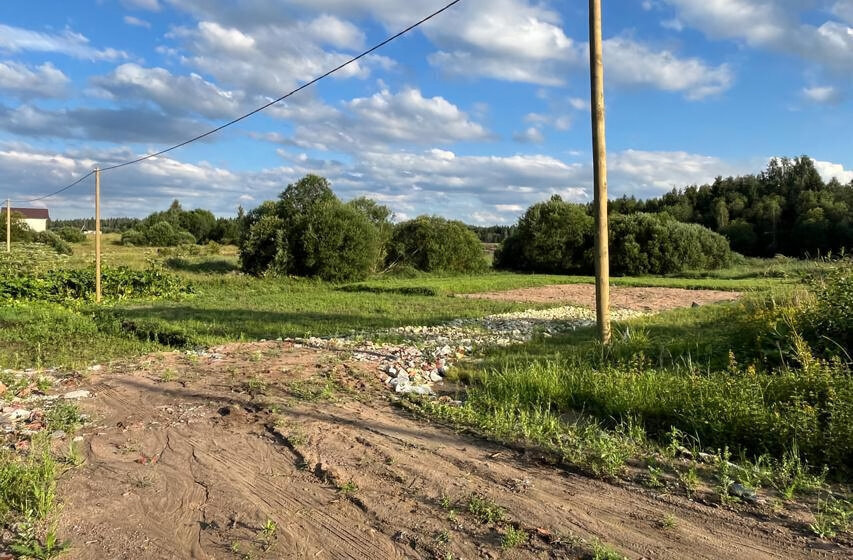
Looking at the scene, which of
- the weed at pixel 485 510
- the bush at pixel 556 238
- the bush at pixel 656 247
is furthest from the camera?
the bush at pixel 556 238

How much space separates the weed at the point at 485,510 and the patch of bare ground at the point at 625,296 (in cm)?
1344

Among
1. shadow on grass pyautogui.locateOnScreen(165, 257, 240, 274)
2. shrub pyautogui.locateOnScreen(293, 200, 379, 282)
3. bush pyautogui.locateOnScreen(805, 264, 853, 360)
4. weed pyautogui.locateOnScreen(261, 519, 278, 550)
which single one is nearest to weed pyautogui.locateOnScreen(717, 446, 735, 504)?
weed pyautogui.locateOnScreen(261, 519, 278, 550)

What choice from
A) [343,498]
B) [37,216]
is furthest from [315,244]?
[37,216]

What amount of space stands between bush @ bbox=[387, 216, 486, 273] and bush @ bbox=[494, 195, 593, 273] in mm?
5894

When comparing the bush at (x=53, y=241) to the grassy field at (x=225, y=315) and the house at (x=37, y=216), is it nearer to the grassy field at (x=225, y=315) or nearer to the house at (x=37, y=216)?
the grassy field at (x=225, y=315)

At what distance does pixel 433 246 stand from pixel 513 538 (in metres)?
33.2

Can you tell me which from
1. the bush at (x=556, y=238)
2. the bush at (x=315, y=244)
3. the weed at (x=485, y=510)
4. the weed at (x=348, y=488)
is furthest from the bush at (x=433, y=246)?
the weed at (x=485, y=510)

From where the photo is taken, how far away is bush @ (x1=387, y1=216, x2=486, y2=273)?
1419 inches

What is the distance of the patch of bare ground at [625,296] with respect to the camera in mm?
17781

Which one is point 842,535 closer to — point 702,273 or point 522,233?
point 702,273

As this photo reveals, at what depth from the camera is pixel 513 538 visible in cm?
303

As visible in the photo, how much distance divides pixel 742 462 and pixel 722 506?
89 centimetres

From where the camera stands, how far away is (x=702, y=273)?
34.7 m

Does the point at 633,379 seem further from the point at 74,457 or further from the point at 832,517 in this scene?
→ the point at 74,457
